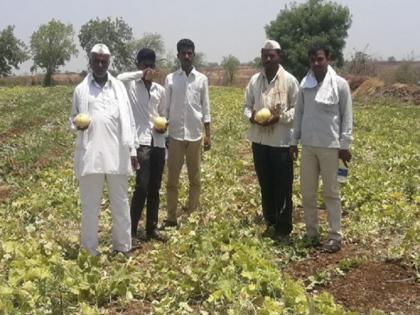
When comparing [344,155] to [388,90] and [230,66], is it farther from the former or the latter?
[230,66]

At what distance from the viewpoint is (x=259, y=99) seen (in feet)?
18.6

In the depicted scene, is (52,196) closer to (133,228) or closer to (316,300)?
Answer: (133,228)

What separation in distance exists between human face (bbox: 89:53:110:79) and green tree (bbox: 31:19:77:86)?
Result: 69.8 meters

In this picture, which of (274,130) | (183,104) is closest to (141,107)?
(183,104)

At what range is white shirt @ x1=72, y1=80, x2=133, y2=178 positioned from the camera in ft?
15.9

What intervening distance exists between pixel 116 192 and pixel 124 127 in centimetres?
60

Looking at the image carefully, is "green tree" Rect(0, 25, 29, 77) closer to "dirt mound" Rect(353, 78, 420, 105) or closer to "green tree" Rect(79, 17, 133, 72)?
"green tree" Rect(79, 17, 133, 72)

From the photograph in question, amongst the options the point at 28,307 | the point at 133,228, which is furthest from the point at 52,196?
the point at 28,307

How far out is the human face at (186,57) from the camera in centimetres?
578

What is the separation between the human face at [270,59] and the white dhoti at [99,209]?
70.2 inches

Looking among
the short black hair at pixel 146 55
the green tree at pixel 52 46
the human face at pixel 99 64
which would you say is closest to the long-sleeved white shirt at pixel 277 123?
the short black hair at pixel 146 55

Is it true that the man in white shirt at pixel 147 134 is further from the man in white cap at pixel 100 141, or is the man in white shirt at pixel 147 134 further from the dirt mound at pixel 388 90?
the dirt mound at pixel 388 90

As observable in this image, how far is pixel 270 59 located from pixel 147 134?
143cm

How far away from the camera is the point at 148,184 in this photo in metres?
5.80
